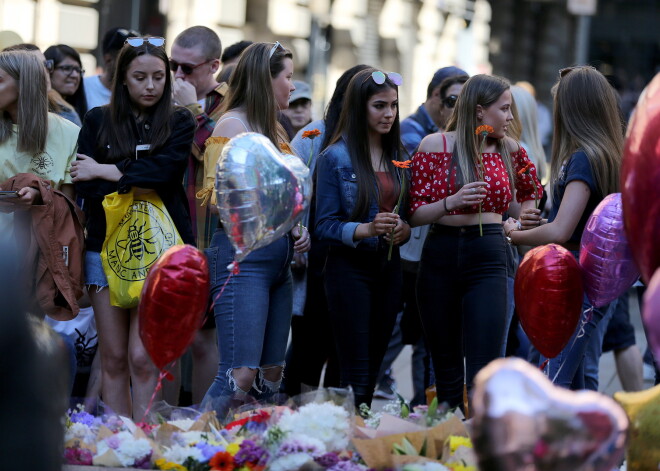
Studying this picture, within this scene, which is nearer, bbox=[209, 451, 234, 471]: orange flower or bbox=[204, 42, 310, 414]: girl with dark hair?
bbox=[209, 451, 234, 471]: orange flower

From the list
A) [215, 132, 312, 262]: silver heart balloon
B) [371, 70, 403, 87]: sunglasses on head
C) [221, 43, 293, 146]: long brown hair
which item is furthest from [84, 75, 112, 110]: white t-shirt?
[215, 132, 312, 262]: silver heart balloon

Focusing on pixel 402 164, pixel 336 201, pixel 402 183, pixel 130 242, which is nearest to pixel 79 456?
pixel 130 242

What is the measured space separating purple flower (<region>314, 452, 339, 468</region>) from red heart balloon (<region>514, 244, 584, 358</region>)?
100cm

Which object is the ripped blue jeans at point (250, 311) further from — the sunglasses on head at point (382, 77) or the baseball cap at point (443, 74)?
the baseball cap at point (443, 74)

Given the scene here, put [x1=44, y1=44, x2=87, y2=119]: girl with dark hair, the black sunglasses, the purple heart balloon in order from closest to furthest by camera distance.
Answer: the purple heart balloon
the black sunglasses
[x1=44, y1=44, x2=87, y2=119]: girl with dark hair

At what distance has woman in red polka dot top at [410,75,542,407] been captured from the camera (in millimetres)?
5461

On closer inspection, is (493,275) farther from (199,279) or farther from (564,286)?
(199,279)

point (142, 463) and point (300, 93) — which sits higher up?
point (300, 93)

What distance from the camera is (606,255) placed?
462 centimetres

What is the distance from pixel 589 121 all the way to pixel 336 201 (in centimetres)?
115

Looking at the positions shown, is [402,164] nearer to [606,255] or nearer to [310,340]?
[606,255]

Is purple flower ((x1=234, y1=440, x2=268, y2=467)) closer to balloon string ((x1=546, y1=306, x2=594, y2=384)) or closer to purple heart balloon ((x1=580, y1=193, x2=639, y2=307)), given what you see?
purple heart balloon ((x1=580, y1=193, x2=639, y2=307))

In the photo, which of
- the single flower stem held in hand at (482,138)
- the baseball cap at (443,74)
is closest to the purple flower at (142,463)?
the single flower stem held in hand at (482,138)

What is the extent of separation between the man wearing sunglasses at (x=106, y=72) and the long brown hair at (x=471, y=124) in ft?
7.09
